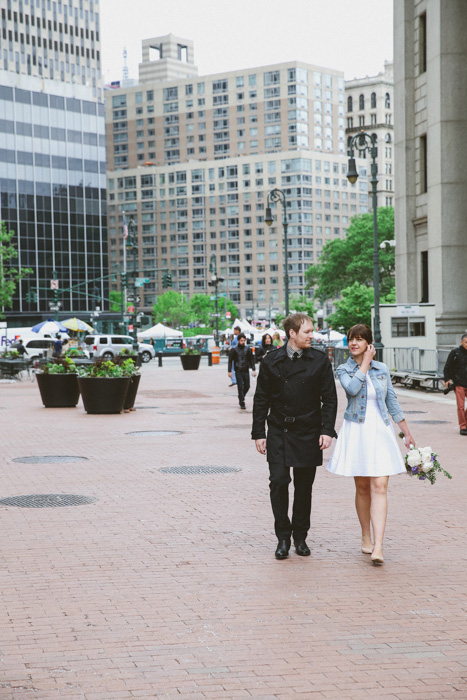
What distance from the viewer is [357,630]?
574cm

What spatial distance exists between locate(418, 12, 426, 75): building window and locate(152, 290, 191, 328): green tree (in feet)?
347

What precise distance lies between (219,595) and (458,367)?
37.3ft

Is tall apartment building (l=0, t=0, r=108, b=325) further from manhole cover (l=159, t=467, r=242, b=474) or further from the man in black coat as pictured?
the man in black coat

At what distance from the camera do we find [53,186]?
4286 inches

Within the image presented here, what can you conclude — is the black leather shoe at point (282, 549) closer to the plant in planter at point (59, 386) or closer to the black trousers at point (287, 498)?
the black trousers at point (287, 498)

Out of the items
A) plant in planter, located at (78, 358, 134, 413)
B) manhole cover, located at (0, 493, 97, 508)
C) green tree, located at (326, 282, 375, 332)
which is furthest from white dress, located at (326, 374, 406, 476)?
green tree, located at (326, 282, 375, 332)

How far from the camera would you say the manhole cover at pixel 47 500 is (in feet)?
32.8

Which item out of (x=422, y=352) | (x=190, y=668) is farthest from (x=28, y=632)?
(x=422, y=352)

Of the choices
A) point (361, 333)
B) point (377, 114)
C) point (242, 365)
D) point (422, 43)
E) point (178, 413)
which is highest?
point (377, 114)

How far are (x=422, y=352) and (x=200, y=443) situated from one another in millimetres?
14990

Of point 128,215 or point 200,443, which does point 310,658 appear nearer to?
point 200,443

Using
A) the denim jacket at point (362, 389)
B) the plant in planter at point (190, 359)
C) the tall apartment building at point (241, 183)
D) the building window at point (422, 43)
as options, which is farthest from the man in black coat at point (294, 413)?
the tall apartment building at point (241, 183)

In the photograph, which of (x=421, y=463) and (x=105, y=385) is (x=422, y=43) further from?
(x=421, y=463)

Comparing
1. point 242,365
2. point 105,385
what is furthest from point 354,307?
point 105,385
